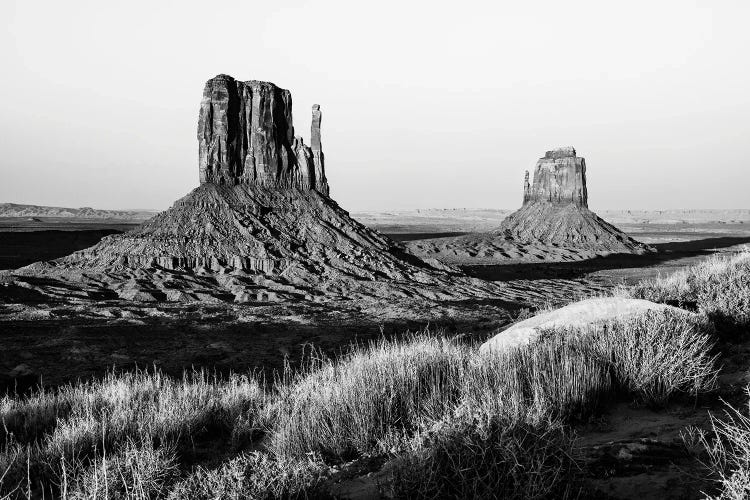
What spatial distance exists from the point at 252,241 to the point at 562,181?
44.1 m

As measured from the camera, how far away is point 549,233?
55.7 meters

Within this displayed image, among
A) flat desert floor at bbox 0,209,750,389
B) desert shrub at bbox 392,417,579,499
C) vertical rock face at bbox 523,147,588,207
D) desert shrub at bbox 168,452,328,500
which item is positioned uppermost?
vertical rock face at bbox 523,147,588,207

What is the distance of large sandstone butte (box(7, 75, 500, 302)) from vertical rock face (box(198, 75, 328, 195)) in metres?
0.06

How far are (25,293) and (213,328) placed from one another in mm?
9171

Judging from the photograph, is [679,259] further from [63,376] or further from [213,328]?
[63,376]

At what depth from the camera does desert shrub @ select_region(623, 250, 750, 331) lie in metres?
8.17

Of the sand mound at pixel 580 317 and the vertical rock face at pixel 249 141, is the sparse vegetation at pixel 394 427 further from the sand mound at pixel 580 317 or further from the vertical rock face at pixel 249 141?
the vertical rock face at pixel 249 141

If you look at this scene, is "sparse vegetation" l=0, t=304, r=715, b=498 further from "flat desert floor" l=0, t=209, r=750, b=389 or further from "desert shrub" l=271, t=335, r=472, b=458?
"flat desert floor" l=0, t=209, r=750, b=389

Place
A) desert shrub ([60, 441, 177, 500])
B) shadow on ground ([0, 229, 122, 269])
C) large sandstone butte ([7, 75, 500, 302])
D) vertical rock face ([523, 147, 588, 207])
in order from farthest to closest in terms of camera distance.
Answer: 1. vertical rock face ([523, 147, 588, 207])
2. shadow on ground ([0, 229, 122, 269])
3. large sandstone butte ([7, 75, 500, 302])
4. desert shrub ([60, 441, 177, 500])

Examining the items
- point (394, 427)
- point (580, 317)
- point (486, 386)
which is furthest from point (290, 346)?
point (486, 386)

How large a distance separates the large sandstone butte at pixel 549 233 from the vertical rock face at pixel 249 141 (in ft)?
58.2

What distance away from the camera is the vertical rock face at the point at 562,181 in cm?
5978

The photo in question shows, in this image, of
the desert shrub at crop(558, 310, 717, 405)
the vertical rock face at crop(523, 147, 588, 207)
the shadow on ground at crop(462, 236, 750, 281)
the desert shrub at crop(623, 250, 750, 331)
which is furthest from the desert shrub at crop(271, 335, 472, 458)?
the vertical rock face at crop(523, 147, 588, 207)

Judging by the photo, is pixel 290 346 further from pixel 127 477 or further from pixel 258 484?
pixel 258 484
